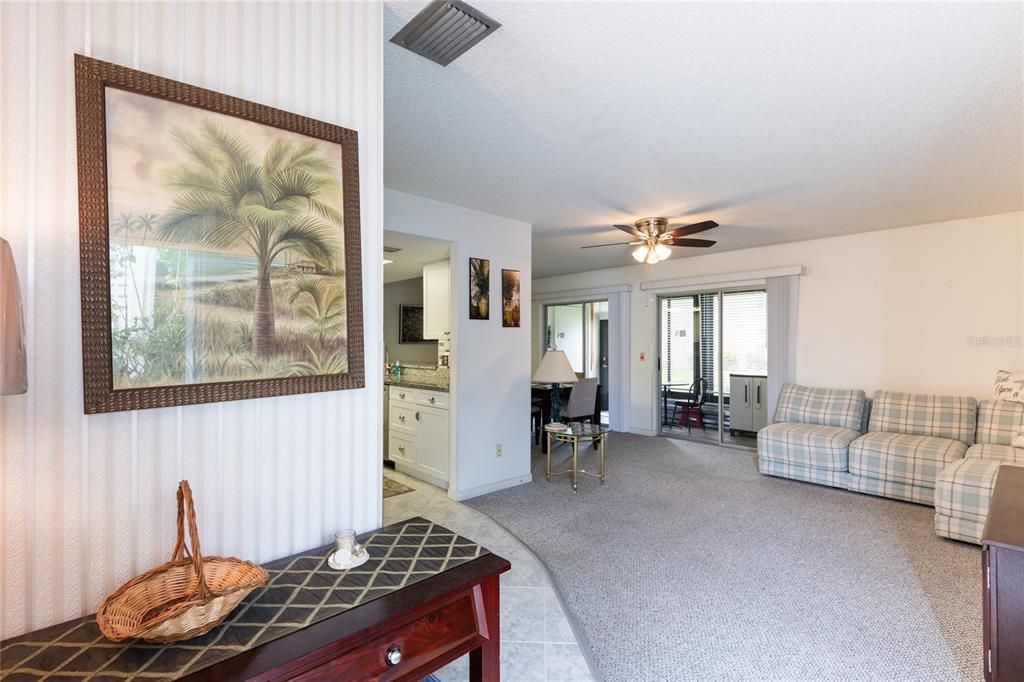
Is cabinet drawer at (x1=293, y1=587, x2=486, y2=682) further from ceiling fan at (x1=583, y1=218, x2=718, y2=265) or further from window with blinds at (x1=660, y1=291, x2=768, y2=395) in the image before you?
window with blinds at (x1=660, y1=291, x2=768, y2=395)

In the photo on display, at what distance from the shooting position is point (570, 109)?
228cm

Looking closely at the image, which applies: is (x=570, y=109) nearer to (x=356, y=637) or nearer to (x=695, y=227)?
(x=695, y=227)

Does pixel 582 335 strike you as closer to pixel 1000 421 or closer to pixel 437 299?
pixel 437 299

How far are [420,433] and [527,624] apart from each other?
8.30 ft

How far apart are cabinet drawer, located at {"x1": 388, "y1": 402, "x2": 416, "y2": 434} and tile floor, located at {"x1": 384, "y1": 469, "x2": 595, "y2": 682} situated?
1.21 metres

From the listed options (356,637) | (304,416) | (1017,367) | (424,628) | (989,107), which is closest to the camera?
(356,637)

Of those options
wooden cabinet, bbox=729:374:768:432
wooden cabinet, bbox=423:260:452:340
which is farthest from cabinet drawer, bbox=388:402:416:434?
wooden cabinet, bbox=729:374:768:432

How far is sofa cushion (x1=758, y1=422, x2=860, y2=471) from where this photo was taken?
4262 millimetres

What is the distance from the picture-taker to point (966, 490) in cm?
313

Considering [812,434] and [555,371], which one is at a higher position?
[555,371]

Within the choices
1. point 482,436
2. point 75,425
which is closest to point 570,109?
point 75,425

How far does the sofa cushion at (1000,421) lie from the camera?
3.83 meters

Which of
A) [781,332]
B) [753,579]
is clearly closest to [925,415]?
[781,332]

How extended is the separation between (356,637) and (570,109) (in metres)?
2.23
